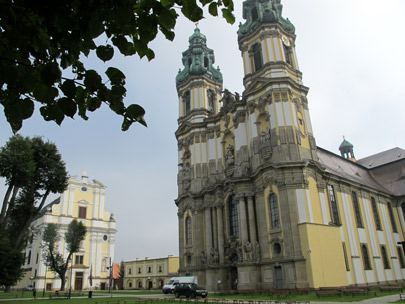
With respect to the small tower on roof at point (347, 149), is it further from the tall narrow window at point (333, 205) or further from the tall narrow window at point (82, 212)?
the tall narrow window at point (82, 212)

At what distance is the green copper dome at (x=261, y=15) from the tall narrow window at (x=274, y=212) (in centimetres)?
→ 1936

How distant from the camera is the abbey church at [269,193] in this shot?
94.7 ft

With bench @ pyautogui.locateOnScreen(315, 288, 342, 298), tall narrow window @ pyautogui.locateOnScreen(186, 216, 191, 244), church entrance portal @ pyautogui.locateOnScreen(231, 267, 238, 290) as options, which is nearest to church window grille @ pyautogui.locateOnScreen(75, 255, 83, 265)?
tall narrow window @ pyautogui.locateOnScreen(186, 216, 191, 244)

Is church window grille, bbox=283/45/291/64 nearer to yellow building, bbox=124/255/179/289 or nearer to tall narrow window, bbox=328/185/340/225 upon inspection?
tall narrow window, bbox=328/185/340/225

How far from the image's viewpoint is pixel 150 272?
2304 inches

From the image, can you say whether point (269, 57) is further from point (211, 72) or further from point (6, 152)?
point (6, 152)

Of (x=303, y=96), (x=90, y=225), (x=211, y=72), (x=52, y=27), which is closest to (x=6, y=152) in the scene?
(x=52, y=27)

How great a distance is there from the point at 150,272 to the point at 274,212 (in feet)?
115

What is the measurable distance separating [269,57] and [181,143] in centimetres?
1593

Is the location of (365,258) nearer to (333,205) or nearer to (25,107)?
(333,205)

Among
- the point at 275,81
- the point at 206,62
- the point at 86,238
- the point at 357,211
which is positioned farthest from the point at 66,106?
the point at 86,238

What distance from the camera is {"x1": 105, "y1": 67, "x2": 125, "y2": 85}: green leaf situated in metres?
3.37

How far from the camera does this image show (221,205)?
3688cm

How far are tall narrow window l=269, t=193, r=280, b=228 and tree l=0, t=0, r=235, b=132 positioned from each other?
92.0 feet
